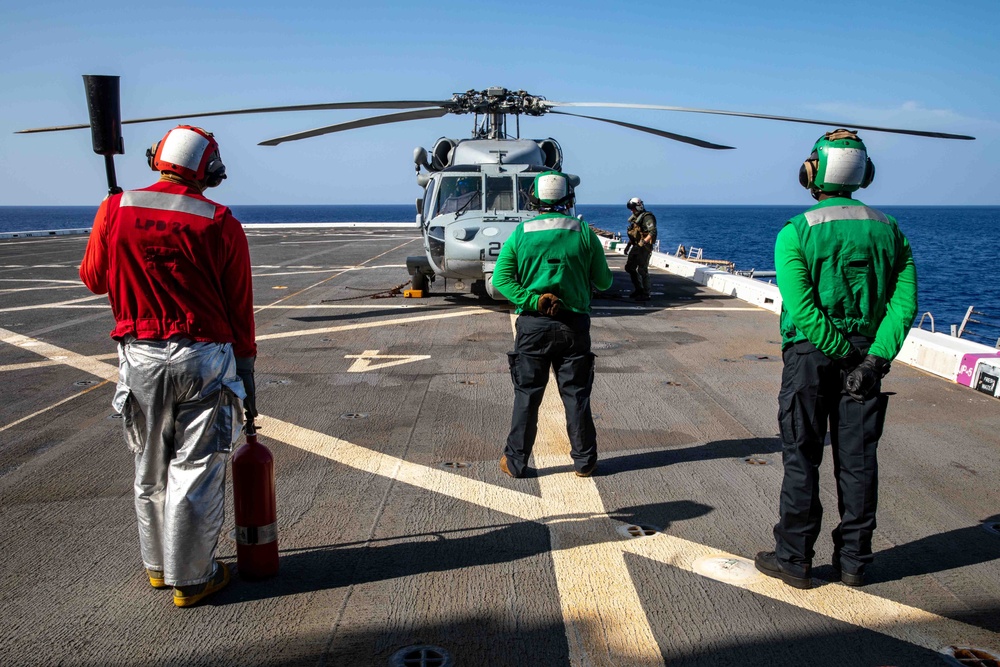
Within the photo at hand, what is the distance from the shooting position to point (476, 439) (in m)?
5.88

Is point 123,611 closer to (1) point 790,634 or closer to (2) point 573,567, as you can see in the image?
(2) point 573,567

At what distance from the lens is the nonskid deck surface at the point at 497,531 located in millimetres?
3203

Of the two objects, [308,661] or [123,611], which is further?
[123,611]

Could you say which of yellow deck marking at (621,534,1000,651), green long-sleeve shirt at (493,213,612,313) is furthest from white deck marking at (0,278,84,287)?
yellow deck marking at (621,534,1000,651)

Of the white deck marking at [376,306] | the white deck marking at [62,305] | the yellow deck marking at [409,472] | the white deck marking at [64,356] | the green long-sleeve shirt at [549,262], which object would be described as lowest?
the white deck marking at [62,305]

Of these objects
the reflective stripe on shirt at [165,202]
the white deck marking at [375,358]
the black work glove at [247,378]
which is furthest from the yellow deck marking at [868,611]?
the white deck marking at [375,358]

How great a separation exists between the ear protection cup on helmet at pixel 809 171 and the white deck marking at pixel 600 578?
1.99 meters

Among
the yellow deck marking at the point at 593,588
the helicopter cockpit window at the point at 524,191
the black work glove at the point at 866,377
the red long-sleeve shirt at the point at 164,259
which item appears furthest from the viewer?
the helicopter cockpit window at the point at 524,191

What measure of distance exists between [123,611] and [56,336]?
7.99 m

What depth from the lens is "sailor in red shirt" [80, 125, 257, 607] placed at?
340 cm

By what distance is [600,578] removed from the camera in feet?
12.2

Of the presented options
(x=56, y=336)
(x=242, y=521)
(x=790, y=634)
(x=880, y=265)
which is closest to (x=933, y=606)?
(x=790, y=634)

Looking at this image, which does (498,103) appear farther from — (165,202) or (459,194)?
(165,202)

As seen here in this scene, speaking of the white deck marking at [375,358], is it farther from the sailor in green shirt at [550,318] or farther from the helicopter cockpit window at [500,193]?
the helicopter cockpit window at [500,193]
